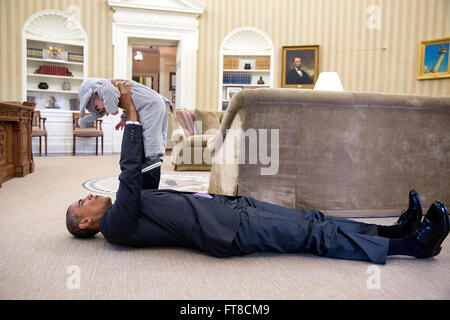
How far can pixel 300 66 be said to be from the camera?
758 centimetres

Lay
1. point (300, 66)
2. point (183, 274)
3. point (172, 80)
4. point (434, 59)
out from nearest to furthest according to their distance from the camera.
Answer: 1. point (183, 274)
2. point (434, 59)
3. point (300, 66)
4. point (172, 80)

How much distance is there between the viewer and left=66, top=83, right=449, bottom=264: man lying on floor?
5.40 ft

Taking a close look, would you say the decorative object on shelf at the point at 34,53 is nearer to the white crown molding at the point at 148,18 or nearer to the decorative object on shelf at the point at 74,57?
the decorative object on shelf at the point at 74,57

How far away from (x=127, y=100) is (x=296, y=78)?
637 cm

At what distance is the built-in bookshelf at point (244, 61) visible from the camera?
771 cm

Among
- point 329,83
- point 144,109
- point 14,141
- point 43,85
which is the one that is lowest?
point 14,141

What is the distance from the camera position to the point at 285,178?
241 centimetres

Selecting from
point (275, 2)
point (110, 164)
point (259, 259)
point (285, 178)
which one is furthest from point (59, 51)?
point (259, 259)

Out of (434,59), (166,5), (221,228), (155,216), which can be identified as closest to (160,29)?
(166,5)

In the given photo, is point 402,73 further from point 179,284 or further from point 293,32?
point 179,284

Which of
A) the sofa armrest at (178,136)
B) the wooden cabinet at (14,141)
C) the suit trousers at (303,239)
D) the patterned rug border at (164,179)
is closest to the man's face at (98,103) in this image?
the suit trousers at (303,239)

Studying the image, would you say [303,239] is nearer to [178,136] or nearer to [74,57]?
[178,136]

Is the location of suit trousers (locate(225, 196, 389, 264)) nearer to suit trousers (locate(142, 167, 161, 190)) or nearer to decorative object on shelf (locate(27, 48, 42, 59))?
suit trousers (locate(142, 167, 161, 190))

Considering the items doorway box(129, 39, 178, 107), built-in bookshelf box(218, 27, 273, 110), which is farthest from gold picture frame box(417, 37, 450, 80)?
doorway box(129, 39, 178, 107)
